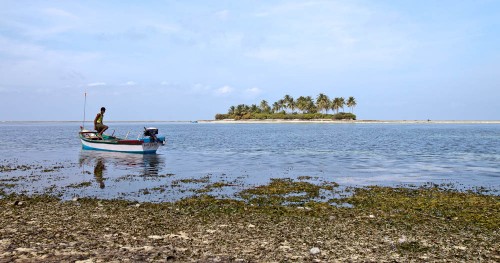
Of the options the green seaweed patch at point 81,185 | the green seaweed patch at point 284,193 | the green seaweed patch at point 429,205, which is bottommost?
the green seaweed patch at point 81,185

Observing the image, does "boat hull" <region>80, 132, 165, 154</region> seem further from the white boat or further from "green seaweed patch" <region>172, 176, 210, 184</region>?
"green seaweed patch" <region>172, 176, 210, 184</region>

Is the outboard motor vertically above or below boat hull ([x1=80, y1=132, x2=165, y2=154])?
above

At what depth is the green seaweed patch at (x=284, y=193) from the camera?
19.7 m

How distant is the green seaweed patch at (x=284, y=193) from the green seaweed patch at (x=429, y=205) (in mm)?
2281

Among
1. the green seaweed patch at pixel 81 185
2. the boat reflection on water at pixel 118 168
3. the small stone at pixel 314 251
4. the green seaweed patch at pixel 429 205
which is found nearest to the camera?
the small stone at pixel 314 251

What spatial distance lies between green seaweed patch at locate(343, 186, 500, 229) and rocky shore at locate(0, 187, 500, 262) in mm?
49

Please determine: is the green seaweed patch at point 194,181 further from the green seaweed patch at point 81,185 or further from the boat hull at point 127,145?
the boat hull at point 127,145

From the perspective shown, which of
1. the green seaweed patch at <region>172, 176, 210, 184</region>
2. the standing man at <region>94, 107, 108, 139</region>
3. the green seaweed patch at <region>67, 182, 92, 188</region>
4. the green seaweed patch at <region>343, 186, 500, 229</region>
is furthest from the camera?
the standing man at <region>94, 107, 108, 139</region>

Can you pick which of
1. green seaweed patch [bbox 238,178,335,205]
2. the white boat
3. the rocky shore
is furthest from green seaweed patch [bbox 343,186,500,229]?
the white boat

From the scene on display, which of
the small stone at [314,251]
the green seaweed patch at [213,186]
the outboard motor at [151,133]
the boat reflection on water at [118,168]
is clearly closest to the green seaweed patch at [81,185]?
the boat reflection on water at [118,168]

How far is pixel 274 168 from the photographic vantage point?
35.3 metres

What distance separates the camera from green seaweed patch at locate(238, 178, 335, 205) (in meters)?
19.7

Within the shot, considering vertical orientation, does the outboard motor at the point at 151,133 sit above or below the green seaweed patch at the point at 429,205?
above

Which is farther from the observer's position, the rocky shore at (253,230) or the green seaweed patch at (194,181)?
the green seaweed patch at (194,181)
